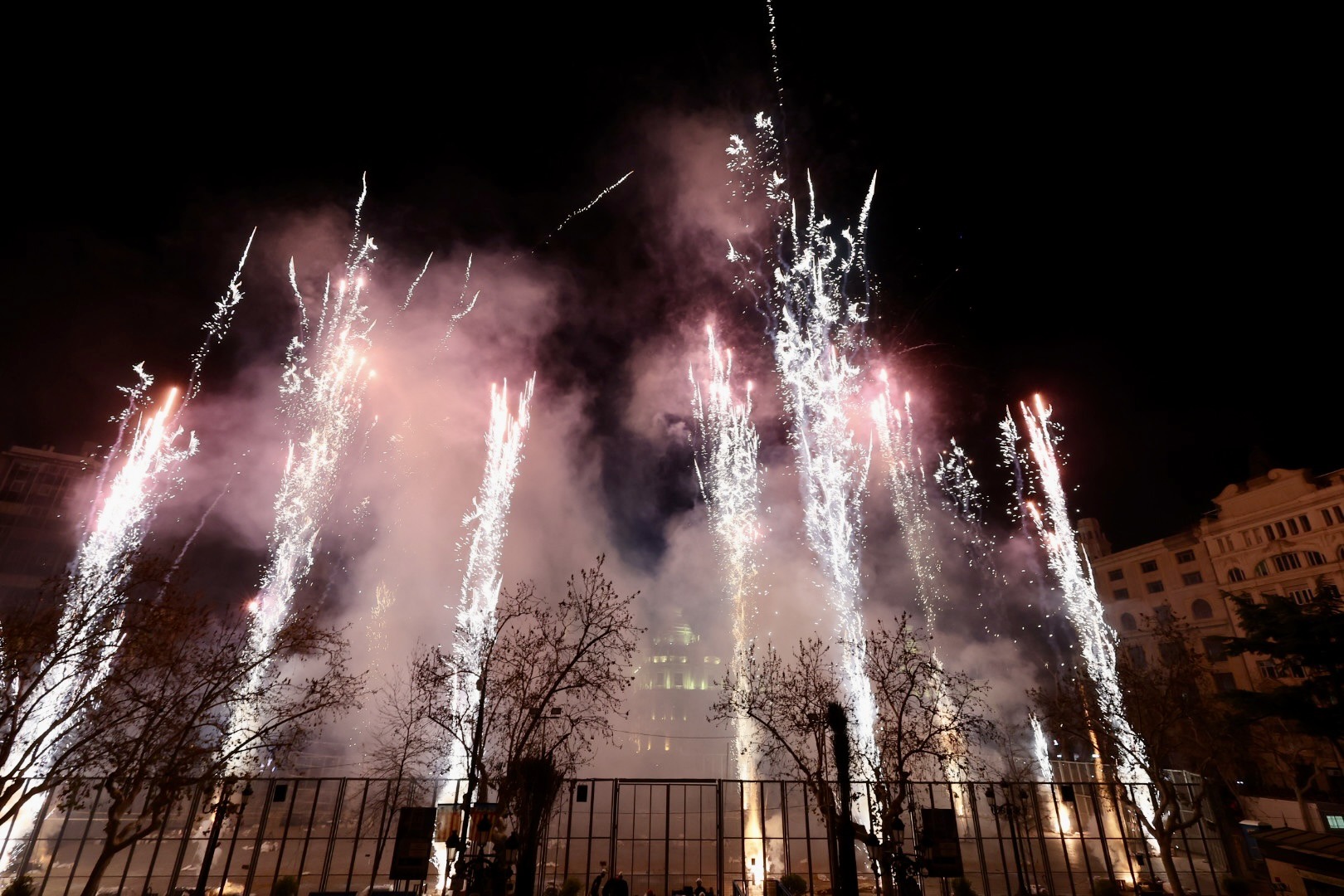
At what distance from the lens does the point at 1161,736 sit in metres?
30.0

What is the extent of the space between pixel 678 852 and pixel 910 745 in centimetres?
2849

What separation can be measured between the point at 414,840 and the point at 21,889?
14183 millimetres

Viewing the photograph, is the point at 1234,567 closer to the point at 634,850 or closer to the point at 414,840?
the point at 634,850

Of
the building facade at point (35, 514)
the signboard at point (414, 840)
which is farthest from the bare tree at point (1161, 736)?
the building facade at point (35, 514)

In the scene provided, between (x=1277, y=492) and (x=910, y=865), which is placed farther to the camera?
(x=1277, y=492)

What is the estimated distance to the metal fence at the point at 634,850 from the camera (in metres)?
25.1

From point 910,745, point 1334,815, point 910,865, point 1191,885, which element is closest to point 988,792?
point 910,745

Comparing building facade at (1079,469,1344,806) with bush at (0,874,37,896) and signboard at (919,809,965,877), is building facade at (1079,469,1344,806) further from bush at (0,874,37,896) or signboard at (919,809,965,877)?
bush at (0,874,37,896)

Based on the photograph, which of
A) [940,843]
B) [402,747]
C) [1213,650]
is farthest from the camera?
[1213,650]

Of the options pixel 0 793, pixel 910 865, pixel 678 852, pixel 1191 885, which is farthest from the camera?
pixel 678 852

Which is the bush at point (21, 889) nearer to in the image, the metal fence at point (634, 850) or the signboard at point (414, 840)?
the metal fence at point (634, 850)

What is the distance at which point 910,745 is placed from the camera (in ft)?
88.1

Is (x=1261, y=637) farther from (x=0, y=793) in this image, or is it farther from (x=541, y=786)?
(x=0, y=793)

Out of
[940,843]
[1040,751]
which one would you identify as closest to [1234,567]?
[1040,751]
